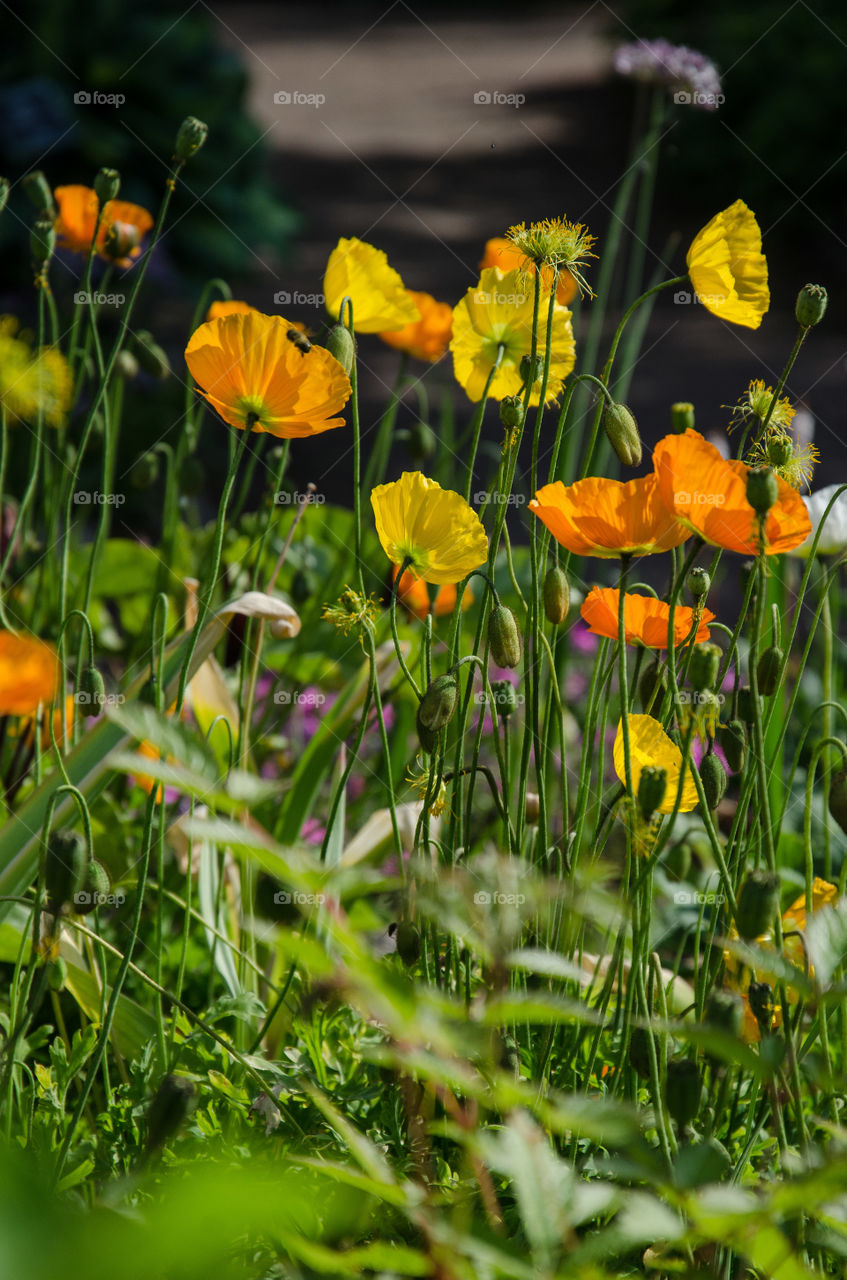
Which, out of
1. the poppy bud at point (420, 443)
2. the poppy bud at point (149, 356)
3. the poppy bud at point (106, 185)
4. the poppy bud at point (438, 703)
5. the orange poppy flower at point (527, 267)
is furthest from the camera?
the poppy bud at point (420, 443)

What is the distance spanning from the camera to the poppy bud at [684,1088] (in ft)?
1.67

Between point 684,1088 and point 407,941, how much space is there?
196 mm

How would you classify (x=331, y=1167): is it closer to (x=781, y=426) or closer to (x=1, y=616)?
(x=781, y=426)

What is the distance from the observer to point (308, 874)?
0.33 meters

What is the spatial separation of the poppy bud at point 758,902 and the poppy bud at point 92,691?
401 mm

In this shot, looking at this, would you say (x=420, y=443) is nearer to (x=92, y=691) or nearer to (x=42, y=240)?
(x=42, y=240)

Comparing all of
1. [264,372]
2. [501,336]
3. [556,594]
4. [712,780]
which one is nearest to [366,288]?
[501,336]

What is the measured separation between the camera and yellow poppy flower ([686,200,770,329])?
73 cm

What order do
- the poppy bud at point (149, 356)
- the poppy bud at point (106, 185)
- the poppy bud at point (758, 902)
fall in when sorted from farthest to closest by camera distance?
the poppy bud at point (149, 356)
the poppy bud at point (106, 185)
the poppy bud at point (758, 902)

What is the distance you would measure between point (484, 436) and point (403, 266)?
1613 mm

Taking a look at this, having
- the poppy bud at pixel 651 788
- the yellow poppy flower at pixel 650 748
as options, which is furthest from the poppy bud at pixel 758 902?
the yellow poppy flower at pixel 650 748

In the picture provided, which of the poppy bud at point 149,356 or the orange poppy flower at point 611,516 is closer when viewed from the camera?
the orange poppy flower at point 611,516

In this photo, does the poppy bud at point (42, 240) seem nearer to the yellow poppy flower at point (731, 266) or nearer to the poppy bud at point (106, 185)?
the poppy bud at point (106, 185)

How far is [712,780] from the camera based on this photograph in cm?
71
